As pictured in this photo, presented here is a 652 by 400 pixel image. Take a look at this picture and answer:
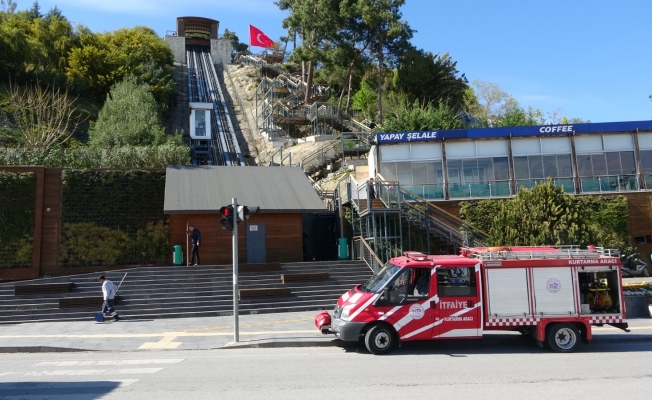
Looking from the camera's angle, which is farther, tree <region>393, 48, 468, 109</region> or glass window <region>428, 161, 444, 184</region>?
tree <region>393, 48, 468, 109</region>

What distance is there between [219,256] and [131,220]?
500 cm

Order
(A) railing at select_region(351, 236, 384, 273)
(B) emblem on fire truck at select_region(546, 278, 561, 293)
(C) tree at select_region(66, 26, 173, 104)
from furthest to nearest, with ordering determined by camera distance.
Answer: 1. (C) tree at select_region(66, 26, 173, 104)
2. (A) railing at select_region(351, 236, 384, 273)
3. (B) emblem on fire truck at select_region(546, 278, 561, 293)

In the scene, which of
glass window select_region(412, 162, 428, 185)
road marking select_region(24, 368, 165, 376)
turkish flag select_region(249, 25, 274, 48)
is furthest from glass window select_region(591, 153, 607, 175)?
turkish flag select_region(249, 25, 274, 48)

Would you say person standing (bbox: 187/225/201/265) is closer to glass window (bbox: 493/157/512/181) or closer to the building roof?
the building roof

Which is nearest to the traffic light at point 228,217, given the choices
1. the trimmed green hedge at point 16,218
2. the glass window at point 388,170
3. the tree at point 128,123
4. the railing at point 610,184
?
the trimmed green hedge at point 16,218

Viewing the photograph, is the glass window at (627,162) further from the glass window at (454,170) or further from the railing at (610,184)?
the glass window at (454,170)

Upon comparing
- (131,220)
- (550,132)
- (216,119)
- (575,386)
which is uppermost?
(216,119)

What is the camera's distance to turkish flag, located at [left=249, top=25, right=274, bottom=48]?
7469 centimetres

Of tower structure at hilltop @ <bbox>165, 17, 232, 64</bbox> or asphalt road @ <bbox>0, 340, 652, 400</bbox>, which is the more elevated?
tower structure at hilltop @ <bbox>165, 17, 232, 64</bbox>

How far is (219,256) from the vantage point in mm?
24391

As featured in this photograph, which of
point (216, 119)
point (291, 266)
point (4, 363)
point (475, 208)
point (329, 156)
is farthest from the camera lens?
point (216, 119)

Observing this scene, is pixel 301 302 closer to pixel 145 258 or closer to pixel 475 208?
pixel 145 258

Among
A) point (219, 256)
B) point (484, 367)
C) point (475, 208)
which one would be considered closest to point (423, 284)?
point (484, 367)

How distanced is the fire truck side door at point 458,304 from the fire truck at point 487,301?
2 centimetres
